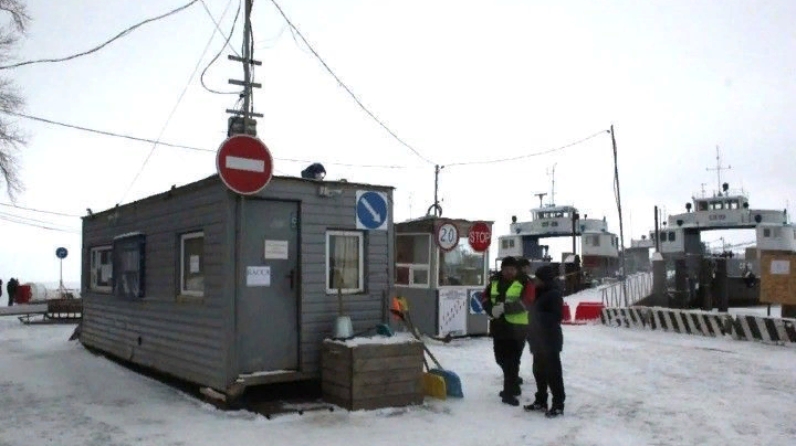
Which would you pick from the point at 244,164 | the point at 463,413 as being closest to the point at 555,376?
the point at 463,413

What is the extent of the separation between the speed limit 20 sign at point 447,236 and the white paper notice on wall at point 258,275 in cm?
637

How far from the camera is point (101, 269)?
12883 millimetres

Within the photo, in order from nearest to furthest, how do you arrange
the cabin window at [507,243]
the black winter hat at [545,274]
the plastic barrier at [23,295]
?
1. the black winter hat at [545,274]
2. the plastic barrier at [23,295]
3. the cabin window at [507,243]

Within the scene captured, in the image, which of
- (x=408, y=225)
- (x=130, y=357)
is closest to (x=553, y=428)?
(x=130, y=357)

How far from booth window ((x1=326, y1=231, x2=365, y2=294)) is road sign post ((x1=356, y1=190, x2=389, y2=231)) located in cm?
25

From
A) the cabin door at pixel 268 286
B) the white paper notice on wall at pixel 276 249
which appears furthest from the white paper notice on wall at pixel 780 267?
the white paper notice on wall at pixel 276 249

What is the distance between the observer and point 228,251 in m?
7.98

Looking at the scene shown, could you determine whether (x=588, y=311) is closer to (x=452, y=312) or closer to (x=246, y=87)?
(x=452, y=312)

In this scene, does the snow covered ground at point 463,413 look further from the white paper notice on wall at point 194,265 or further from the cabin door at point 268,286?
the white paper notice on wall at point 194,265

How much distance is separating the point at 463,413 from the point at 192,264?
4293 mm

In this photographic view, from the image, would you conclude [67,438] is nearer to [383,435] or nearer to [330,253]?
[383,435]

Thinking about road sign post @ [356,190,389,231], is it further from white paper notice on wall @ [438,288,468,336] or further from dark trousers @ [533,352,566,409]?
white paper notice on wall @ [438,288,468,336]

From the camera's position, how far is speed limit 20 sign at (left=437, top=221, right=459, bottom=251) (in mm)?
14211

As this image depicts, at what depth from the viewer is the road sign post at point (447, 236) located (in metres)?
14.2
